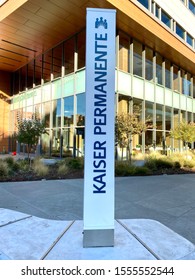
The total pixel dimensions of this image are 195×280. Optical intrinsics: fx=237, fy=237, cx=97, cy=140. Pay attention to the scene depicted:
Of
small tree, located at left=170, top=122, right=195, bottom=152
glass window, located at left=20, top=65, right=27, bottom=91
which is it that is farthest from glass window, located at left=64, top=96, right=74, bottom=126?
glass window, located at left=20, top=65, right=27, bottom=91

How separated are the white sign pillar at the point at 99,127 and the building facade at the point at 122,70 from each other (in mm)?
10071

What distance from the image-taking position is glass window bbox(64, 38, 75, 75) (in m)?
17.2

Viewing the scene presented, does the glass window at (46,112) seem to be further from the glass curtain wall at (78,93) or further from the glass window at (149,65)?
the glass window at (149,65)

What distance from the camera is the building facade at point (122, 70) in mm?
14586

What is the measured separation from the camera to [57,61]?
18.8 meters

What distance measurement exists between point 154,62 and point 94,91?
667 inches

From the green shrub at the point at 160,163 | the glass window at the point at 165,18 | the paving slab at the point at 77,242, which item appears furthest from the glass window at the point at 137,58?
the paving slab at the point at 77,242

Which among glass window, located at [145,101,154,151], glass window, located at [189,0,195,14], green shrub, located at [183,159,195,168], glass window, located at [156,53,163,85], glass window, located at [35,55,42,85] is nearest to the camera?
green shrub, located at [183,159,195,168]

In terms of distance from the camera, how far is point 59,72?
1839 centimetres

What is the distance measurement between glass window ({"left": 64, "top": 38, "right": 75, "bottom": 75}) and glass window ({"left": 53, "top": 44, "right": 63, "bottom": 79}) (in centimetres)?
63

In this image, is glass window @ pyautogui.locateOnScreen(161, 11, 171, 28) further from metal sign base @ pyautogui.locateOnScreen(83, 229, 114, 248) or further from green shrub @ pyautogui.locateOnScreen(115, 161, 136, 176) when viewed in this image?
metal sign base @ pyautogui.locateOnScreen(83, 229, 114, 248)

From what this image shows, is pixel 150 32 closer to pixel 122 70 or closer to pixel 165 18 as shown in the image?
pixel 122 70

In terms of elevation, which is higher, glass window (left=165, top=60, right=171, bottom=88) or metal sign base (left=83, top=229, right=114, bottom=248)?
glass window (left=165, top=60, right=171, bottom=88)
